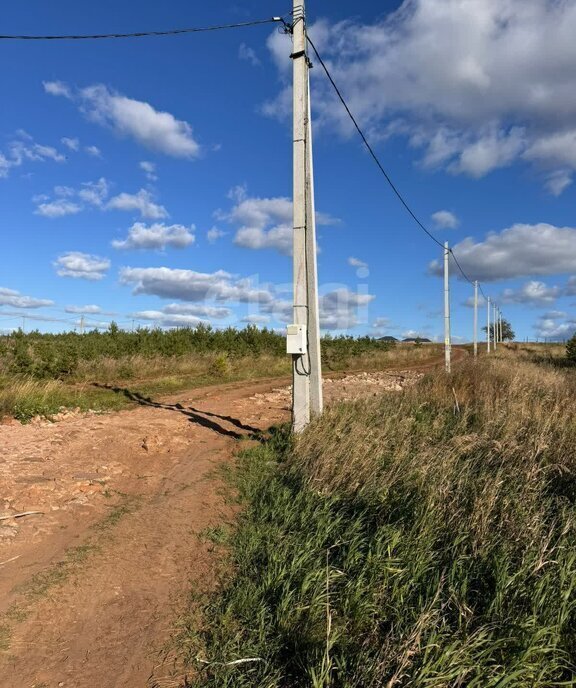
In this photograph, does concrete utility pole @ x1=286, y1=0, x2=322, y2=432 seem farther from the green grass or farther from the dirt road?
the green grass

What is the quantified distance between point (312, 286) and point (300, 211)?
45.3 inches

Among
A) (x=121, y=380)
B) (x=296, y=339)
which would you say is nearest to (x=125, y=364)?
(x=121, y=380)

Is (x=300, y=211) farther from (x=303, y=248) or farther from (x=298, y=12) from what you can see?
(x=298, y=12)

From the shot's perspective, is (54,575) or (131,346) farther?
(131,346)

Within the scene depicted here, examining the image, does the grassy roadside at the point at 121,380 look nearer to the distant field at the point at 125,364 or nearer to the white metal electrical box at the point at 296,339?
the distant field at the point at 125,364

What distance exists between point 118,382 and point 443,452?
1322 centimetres

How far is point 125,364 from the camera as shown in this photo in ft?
60.8

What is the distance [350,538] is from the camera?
3703mm

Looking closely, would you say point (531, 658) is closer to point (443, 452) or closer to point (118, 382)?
point (443, 452)

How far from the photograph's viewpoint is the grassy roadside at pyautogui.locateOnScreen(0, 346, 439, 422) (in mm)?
9531

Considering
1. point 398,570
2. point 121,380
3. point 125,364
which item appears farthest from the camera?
point 125,364

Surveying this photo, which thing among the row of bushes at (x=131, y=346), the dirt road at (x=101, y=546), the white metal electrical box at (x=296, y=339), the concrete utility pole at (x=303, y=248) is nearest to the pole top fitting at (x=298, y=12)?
the concrete utility pole at (x=303, y=248)

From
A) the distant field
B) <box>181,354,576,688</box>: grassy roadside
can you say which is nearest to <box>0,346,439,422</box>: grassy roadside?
the distant field

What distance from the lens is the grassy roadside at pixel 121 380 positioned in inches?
375
